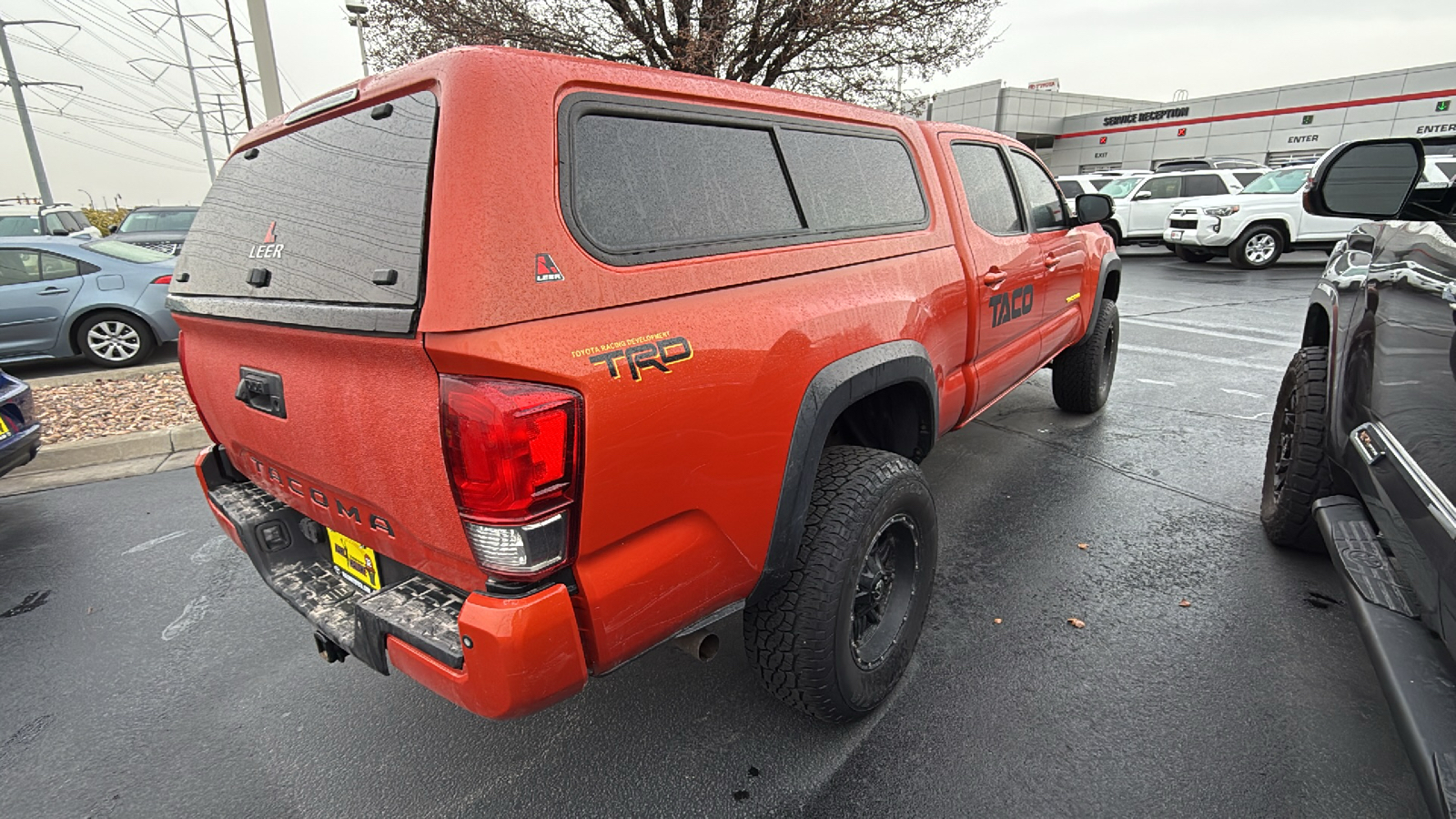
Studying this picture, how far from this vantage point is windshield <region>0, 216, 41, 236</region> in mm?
16078

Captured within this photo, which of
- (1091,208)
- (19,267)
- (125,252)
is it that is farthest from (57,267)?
(1091,208)

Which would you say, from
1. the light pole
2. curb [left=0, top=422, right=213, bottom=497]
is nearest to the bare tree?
the light pole

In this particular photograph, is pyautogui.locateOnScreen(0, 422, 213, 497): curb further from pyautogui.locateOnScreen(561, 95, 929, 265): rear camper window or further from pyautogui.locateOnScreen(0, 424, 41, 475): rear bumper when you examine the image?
pyautogui.locateOnScreen(561, 95, 929, 265): rear camper window

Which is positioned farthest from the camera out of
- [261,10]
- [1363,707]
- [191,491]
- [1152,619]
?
[261,10]

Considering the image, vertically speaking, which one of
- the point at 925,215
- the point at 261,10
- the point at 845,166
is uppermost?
the point at 261,10

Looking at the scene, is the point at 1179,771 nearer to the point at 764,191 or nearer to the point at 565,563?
the point at 565,563

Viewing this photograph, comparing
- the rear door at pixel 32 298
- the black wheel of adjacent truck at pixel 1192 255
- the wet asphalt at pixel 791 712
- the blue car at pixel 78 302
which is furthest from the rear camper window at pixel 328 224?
the black wheel of adjacent truck at pixel 1192 255

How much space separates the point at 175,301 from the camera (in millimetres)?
2271

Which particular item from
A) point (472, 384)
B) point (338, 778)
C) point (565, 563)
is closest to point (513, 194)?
point (472, 384)

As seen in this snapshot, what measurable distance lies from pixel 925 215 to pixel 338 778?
2.85m

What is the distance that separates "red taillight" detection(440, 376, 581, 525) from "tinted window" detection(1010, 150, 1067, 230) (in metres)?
3.28

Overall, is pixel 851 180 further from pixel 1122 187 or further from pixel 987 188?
pixel 1122 187

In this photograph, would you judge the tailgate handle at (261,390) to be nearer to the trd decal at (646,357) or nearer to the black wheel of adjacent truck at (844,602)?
the trd decal at (646,357)

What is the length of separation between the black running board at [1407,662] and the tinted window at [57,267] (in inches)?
402
